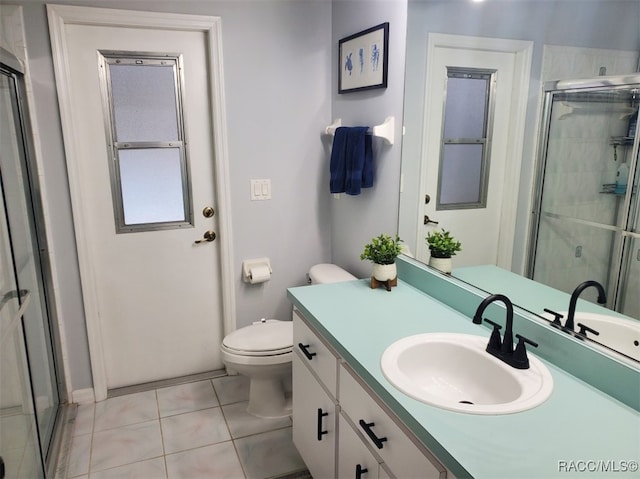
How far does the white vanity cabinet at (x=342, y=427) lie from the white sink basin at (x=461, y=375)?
4.6 inches

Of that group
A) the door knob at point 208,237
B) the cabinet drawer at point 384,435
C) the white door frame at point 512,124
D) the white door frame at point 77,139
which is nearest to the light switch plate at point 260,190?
the white door frame at point 77,139

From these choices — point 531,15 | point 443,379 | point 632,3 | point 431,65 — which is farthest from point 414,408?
Result: point 431,65

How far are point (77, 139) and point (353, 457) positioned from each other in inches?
78.1

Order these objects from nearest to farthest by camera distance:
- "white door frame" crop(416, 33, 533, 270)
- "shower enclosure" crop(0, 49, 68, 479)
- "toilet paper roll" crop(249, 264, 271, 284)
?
"white door frame" crop(416, 33, 533, 270) < "shower enclosure" crop(0, 49, 68, 479) < "toilet paper roll" crop(249, 264, 271, 284)

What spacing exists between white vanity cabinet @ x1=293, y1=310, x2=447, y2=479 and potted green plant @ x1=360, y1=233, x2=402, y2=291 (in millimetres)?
381

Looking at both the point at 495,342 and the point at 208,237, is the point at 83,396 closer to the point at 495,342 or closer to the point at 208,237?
the point at 208,237

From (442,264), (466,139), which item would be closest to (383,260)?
(442,264)

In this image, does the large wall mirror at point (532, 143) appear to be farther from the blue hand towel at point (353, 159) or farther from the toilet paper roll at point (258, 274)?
the toilet paper roll at point (258, 274)

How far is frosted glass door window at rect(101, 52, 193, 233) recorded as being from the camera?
94.8 inches

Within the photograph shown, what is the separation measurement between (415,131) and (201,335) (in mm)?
1752

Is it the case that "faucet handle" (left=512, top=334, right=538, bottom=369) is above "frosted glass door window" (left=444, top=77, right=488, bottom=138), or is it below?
below

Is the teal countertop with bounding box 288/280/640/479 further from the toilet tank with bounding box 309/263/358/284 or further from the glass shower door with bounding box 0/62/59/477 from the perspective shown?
the glass shower door with bounding box 0/62/59/477

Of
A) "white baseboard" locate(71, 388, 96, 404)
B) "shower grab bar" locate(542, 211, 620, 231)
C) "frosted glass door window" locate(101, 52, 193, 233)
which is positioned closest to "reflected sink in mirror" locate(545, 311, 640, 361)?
"shower grab bar" locate(542, 211, 620, 231)

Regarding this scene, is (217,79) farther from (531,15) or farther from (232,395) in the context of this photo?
(232,395)
